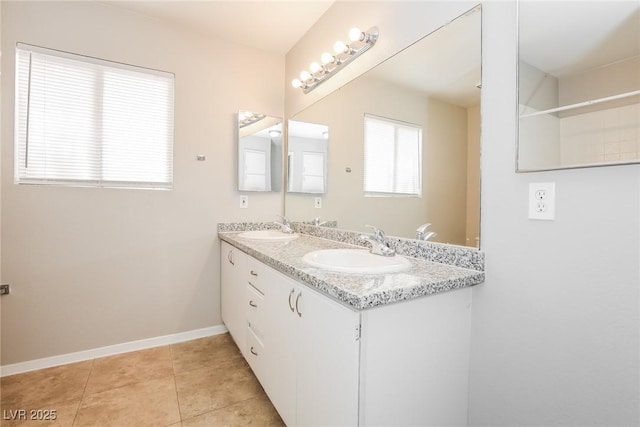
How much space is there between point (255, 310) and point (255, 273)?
20 centimetres

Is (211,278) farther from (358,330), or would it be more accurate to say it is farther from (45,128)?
(358,330)

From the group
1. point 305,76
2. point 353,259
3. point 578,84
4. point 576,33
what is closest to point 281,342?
point 353,259

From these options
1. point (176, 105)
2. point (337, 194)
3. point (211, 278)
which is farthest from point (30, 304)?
point (337, 194)

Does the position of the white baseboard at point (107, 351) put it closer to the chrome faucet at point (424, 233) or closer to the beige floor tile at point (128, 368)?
the beige floor tile at point (128, 368)

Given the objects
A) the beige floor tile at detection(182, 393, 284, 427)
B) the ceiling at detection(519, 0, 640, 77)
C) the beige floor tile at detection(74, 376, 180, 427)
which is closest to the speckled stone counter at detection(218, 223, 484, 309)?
the ceiling at detection(519, 0, 640, 77)

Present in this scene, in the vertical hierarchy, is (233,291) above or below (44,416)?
above

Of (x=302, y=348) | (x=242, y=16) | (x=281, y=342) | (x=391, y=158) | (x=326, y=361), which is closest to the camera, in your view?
(x=326, y=361)

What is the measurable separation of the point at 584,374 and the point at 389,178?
3.42ft

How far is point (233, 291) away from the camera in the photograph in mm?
1988

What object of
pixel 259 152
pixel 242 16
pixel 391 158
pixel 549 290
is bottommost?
pixel 549 290

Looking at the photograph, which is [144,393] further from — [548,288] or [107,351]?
[548,288]

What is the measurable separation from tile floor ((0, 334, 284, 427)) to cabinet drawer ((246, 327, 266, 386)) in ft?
0.58

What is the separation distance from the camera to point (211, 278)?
7.74ft

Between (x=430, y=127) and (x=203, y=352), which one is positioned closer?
(x=430, y=127)
